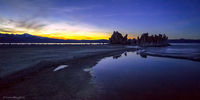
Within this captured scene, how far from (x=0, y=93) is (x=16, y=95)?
1.24 m

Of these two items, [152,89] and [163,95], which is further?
[152,89]

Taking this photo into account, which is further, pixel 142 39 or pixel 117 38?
pixel 142 39

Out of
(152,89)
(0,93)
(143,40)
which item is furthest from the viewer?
(143,40)

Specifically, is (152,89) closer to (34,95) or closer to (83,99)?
(83,99)

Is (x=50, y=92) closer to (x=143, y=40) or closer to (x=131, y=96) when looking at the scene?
(x=131, y=96)

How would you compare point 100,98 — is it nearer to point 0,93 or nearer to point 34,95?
point 34,95

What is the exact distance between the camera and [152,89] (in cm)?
742

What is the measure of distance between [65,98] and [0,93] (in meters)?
4.45

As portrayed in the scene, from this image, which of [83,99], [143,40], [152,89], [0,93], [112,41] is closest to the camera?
[83,99]

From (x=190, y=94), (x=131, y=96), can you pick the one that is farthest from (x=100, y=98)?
(x=190, y=94)

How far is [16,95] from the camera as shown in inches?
242

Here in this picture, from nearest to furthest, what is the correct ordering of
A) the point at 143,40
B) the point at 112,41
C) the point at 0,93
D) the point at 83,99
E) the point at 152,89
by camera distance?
the point at 83,99 < the point at 0,93 < the point at 152,89 < the point at 112,41 < the point at 143,40

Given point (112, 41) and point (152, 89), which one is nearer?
point (152, 89)

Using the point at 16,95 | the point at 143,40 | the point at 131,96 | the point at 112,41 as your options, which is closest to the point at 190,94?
the point at 131,96
